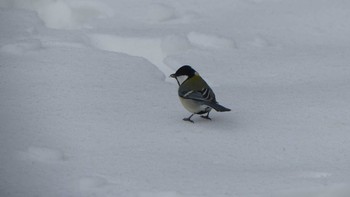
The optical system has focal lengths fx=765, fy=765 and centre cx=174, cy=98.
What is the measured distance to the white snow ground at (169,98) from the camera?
4629mm

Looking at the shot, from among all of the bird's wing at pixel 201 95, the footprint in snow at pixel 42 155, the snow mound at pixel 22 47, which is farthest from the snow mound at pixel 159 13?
the footprint in snow at pixel 42 155

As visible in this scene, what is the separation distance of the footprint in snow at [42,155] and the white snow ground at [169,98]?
0.04 ft

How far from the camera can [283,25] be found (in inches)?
303

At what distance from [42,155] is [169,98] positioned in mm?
1582

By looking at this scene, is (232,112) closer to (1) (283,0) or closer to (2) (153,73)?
(2) (153,73)

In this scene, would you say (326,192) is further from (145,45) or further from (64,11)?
(64,11)

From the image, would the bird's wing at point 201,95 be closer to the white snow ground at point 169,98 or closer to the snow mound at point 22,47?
the white snow ground at point 169,98

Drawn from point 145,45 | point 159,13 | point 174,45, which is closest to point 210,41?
point 174,45

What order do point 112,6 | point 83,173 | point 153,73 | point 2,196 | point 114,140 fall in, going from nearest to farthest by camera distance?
1. point 2,196
2. point 83,173
3. point 114,140
4. point 153,73
5. point 112,6

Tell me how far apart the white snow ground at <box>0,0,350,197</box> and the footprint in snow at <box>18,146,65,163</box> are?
0.04 ft

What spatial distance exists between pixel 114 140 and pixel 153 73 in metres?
1.48

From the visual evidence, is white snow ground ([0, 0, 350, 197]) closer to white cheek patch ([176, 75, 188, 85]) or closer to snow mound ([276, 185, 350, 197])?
snow mound ([276, 185, 350, 197])

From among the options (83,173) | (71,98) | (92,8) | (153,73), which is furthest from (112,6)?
(83,173)

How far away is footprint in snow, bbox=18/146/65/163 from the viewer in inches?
189
